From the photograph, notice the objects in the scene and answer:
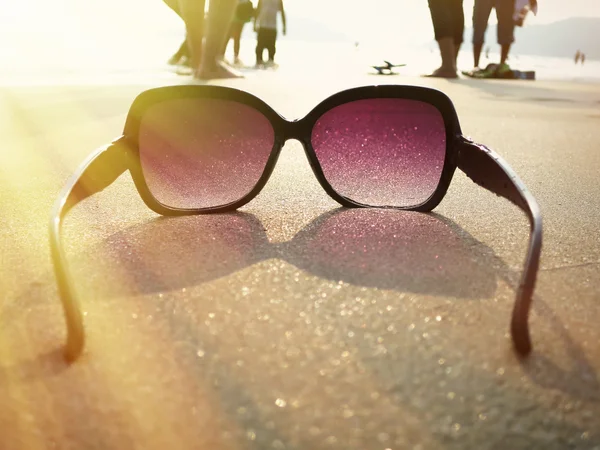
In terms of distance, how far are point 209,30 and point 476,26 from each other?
3335 mm

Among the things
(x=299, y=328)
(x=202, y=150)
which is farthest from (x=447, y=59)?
(x=299, y=328)

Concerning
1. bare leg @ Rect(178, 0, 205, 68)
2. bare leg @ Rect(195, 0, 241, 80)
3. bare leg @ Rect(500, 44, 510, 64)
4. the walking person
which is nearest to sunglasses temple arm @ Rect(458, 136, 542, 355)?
bare leg @ Rect(195, 0, 241, 80)

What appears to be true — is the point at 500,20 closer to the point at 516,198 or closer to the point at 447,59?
the point at 447,59

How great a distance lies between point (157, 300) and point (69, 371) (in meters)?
0.15

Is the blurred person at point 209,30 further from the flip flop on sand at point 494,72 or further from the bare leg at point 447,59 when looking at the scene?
the flip flop on sand at point 494,72

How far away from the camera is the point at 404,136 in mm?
1012

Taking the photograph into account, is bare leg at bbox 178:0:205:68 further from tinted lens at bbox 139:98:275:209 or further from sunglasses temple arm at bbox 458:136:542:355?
sunglasses temple arm at bbox 458:136:542:355

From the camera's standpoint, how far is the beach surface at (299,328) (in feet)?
1.33

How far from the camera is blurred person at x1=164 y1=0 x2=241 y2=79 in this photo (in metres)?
3.28

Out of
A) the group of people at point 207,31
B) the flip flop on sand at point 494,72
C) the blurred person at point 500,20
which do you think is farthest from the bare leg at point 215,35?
the blurred person at point 500,20

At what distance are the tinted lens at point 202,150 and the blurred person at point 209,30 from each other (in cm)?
249

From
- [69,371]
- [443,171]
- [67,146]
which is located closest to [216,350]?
[69,371]

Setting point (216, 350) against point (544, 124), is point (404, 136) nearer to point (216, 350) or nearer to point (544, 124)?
point (216, 350)

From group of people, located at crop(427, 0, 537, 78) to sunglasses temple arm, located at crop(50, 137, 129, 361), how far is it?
4.14 meters
